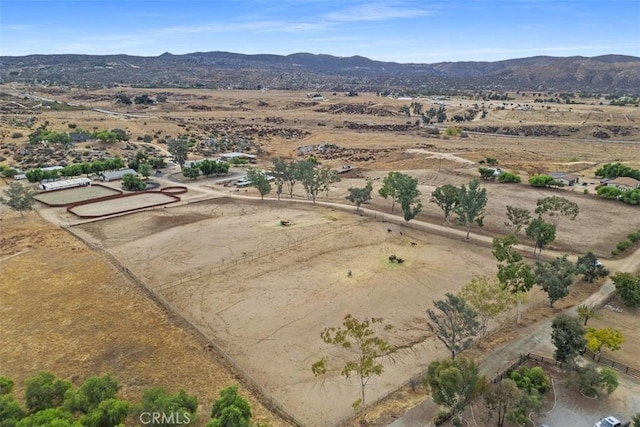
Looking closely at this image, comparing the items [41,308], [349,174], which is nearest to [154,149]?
[349,174]

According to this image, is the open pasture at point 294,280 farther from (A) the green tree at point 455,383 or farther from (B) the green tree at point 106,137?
(B) the green tree at point 106,137

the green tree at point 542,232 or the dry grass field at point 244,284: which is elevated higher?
the green tree at point 542,232

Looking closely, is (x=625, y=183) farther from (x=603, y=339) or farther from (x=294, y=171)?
(x=603, y=339)

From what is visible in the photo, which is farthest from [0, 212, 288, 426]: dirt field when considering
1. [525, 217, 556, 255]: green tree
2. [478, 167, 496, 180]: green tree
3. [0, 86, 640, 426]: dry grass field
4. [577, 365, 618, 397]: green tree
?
[478, 167, 496, 180]: green tree

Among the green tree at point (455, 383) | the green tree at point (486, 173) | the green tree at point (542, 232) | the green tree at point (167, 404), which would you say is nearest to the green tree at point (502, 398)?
the green tree at point (455, 383)

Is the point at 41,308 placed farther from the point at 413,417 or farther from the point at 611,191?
the point at 611,191

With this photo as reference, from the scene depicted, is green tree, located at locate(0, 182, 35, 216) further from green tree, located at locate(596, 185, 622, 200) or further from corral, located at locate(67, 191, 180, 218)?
green tree, located at locate(596, 185, 622, 200)
